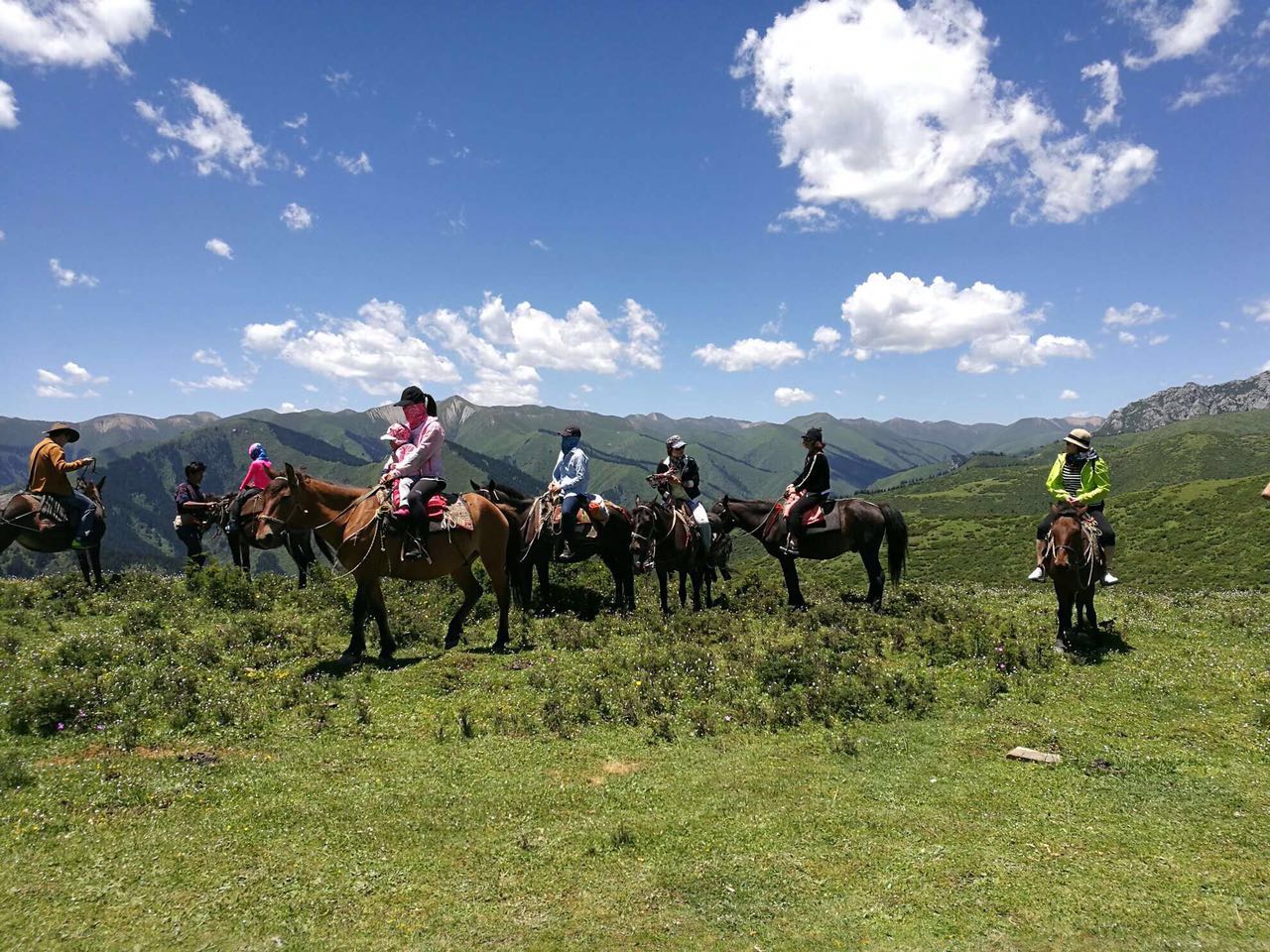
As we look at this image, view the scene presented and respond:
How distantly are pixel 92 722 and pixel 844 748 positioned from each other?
10.3m

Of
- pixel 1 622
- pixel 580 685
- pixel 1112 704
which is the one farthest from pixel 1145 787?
pixel 1 622

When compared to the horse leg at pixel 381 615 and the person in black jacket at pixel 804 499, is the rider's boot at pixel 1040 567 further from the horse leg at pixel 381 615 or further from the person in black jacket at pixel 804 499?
the horse leg at pixel 381 615

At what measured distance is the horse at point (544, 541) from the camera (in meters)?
15.7

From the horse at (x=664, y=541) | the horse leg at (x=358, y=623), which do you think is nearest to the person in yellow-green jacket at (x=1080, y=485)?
the horse at (x=664, y=541)

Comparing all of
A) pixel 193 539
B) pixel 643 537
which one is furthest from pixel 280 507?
pixel 193 539

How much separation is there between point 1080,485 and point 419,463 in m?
13.6

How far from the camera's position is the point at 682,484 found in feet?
56.9

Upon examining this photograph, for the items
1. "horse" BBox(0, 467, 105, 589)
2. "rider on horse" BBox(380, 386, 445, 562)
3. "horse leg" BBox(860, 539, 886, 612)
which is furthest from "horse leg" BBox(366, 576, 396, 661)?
"horse leg" BBox(860, 539, 886, 612)

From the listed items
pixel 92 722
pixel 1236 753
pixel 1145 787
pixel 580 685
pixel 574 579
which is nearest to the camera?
pixel 1145 787

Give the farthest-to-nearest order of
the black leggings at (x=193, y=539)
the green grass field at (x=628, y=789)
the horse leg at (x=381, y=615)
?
the black leggings at (x=193, y=539), the horse leg at (x=381, y=615), the green grass field at (x=628, y=789)

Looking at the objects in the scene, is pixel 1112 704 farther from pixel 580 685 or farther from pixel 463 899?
pixel 463 899

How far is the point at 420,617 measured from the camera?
47.3ft

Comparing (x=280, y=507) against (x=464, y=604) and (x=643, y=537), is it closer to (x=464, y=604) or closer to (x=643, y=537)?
(x=464, y=604)

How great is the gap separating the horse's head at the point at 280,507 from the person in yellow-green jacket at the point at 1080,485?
47.1 ft
